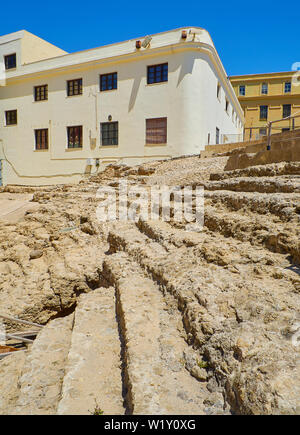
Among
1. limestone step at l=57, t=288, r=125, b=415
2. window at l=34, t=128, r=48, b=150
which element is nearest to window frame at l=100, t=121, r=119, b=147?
window at l=34, t=128, r=48, b=150

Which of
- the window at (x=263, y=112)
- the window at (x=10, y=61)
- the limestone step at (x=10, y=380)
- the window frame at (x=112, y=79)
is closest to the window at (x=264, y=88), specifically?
the window at (x=263, y=112)

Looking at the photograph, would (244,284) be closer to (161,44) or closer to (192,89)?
(192,89)

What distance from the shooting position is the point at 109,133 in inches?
644

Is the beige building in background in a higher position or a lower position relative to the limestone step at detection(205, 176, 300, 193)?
higher

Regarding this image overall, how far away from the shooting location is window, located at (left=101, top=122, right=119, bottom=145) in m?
16.2

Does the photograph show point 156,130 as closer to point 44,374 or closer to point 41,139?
point 41,139

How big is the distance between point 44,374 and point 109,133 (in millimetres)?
15034

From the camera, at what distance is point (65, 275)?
5355 millimetres

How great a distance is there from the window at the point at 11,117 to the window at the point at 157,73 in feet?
30.9

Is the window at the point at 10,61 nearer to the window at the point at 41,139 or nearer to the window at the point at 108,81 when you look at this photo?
the window at the point at 41,139

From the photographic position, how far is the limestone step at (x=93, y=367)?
81.1 inches

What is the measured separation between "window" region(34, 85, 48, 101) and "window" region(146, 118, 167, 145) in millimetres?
7125

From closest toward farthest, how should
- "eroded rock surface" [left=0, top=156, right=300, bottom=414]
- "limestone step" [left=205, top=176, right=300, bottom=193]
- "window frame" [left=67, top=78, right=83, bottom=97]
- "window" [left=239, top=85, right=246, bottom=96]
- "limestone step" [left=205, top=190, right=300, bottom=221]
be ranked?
"eroded rock surface" [left=0, top=156, right=300, bottom=414]
"limestone step" [left=205, top=190, right=300, bottom=221]
"limestone step" [left=205, top=176, right=300, bottom=193]
"window frame" [left=67, top=78, right=83, bottom=97]
"window" [left=239, top=85, right=246, bottom=96]

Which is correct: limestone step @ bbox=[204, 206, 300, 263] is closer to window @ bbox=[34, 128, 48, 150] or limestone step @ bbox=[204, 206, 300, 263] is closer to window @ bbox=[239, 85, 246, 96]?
window @ bbox=[34, 128, 48, 150]
